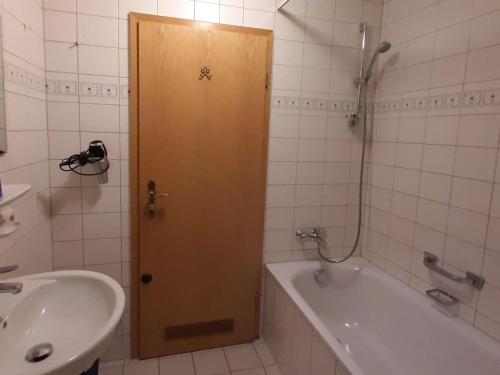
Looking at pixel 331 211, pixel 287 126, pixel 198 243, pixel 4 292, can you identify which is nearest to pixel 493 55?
pixel 287 126

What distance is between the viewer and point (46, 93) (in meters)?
1.73

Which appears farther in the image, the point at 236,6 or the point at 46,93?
the point at 236,6

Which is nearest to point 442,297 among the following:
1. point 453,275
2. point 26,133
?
point 453,275

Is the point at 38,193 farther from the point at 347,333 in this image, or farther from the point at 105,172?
the point at 347,333

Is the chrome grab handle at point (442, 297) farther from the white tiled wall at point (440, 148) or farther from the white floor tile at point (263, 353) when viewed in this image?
the white floor tile at point (263, 353)

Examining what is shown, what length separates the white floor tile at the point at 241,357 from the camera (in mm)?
2053

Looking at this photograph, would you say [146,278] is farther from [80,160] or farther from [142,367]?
[80,160]

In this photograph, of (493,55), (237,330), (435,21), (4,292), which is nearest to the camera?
(4,292)

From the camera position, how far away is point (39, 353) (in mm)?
1060

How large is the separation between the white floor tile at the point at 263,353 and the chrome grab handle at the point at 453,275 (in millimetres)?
1113

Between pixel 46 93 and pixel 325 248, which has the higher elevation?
pixel 46 93

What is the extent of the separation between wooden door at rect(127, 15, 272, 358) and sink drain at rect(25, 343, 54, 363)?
2.93ft

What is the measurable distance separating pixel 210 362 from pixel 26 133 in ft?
5.38

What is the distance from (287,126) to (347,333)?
1.39 m
